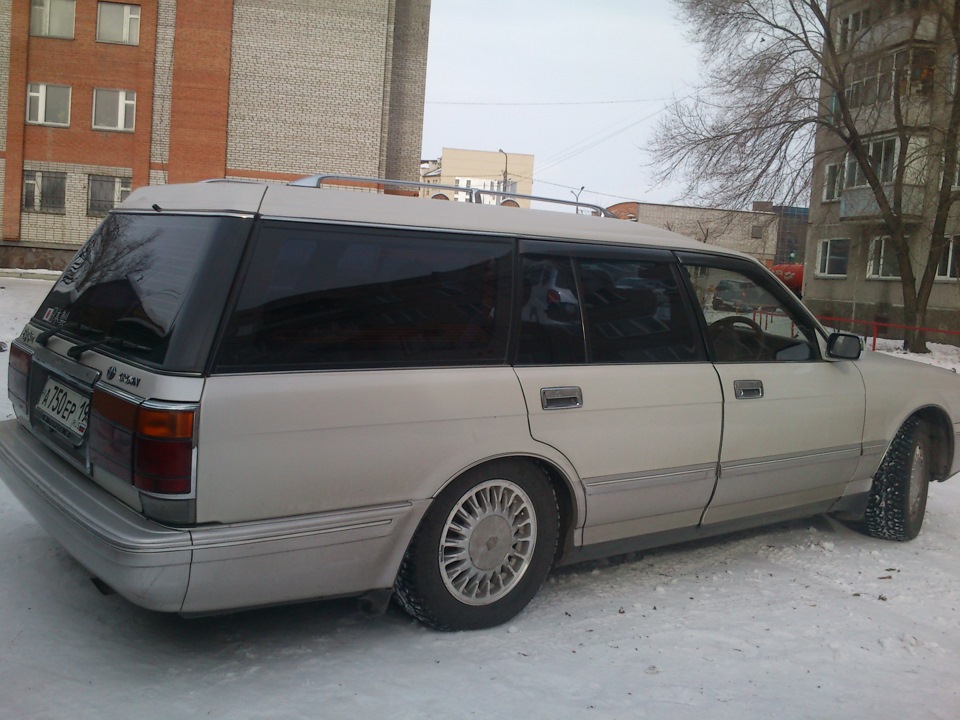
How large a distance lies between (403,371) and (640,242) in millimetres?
1549

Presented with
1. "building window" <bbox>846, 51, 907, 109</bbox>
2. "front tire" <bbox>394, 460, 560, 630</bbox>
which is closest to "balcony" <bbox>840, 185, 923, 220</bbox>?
"building window" <bbox>846, 51, 907, 109</bbox>

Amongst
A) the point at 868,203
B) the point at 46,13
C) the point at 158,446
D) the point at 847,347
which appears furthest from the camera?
the point at 46,13

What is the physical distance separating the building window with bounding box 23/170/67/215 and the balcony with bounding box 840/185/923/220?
28080 mm

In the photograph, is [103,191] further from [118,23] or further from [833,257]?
[833,257]

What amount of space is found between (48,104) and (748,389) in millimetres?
35529

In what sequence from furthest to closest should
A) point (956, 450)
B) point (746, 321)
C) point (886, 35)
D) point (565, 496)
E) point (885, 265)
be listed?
point (885, 265) < point (886, 35) < point (956, 450) < point (746, 321) < point (565, 496)

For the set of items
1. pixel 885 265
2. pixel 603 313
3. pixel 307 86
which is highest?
pixel 307 86

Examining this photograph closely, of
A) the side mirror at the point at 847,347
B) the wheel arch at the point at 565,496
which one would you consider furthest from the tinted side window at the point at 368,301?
the side mirror at the point at 847,347

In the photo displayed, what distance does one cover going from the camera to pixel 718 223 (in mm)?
23406

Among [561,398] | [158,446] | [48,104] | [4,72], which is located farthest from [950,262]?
[4,72]

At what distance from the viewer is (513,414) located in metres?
3.69

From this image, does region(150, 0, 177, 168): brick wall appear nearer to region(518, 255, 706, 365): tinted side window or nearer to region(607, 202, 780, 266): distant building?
region(607, 202, 780, 266): distant building

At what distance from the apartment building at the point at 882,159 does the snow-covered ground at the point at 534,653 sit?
20.6 metres

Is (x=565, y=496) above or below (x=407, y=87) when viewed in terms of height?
below
